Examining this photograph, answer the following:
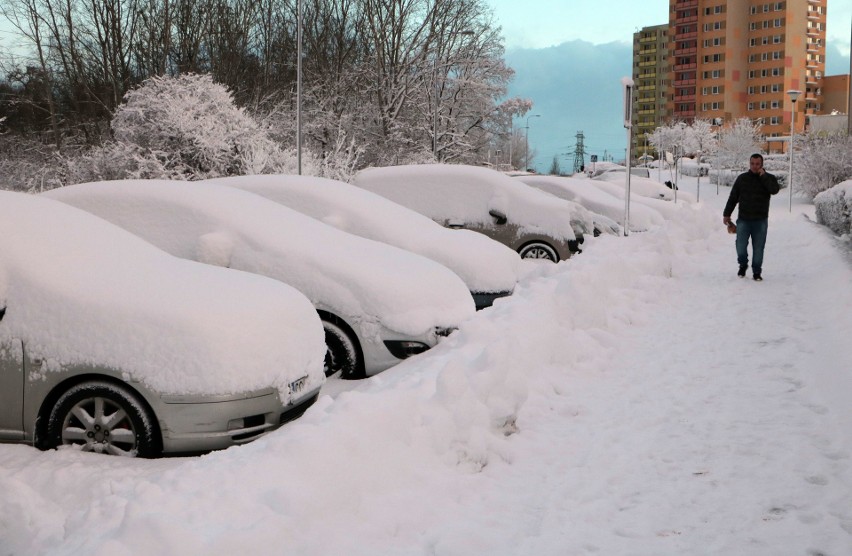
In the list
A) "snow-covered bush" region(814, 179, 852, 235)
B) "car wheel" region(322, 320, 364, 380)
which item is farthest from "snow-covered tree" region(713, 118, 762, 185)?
"car wheel" region(322, 320, 364, 380)

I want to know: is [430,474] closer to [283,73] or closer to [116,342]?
[116,342]

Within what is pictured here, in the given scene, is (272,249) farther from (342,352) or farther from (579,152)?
(579,152)

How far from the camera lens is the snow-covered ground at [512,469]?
3318mm

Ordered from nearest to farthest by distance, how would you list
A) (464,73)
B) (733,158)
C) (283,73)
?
1. (464,73)
2. (283,73)
3. (733,158)

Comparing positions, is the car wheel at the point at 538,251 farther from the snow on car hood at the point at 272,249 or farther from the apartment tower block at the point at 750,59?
the apartment tower block at the point at 750,59

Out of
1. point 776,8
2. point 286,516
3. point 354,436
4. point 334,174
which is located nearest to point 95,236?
point 354,436

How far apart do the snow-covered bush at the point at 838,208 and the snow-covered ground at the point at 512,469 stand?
1097cm

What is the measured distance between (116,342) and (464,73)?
35617mm

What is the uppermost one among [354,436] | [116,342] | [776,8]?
[776,8]

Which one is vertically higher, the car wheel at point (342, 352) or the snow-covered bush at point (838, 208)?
the snow-covered bush at point (838, 208)

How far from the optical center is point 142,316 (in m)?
4.48

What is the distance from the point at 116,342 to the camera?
442 centimetres

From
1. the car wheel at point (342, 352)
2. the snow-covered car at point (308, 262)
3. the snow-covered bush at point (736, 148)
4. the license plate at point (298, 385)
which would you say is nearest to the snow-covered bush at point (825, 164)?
the snow-covered car at point (308, 262)

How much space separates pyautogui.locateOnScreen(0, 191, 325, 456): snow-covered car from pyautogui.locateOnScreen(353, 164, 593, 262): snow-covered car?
282 inches
